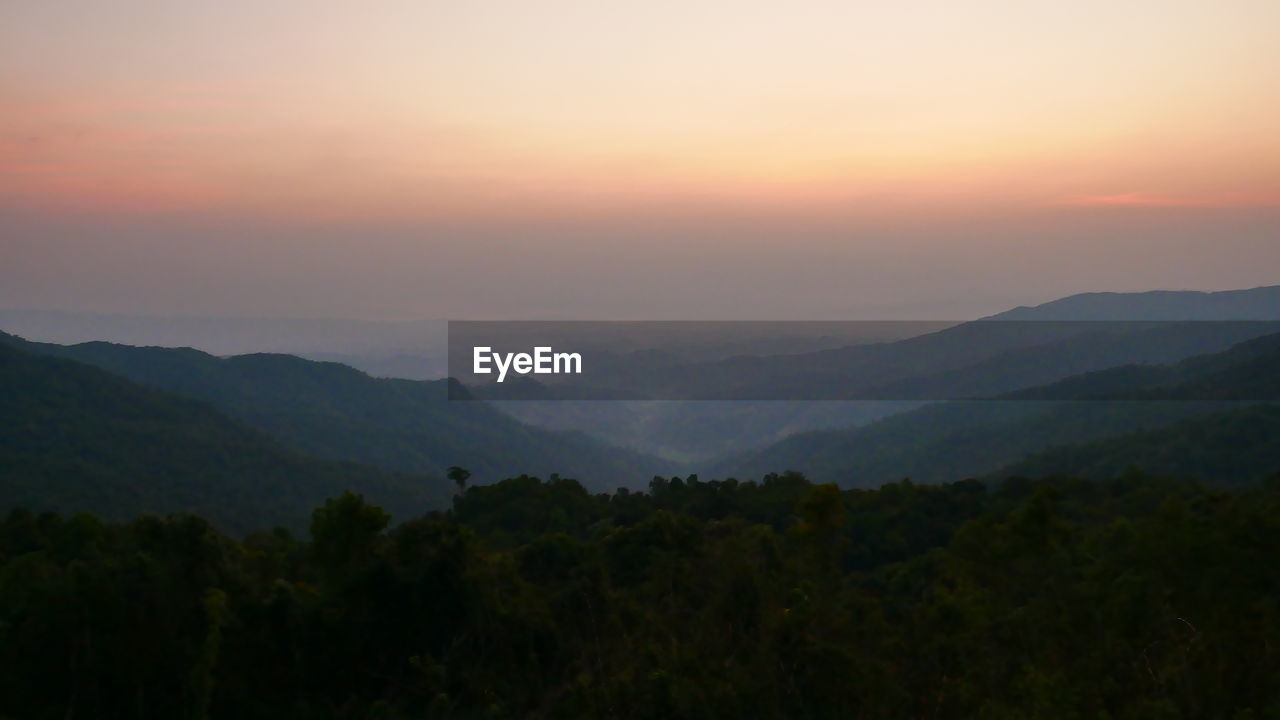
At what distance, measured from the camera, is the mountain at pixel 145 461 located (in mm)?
75250

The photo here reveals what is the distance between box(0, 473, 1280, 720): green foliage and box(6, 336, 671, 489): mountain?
356 feet

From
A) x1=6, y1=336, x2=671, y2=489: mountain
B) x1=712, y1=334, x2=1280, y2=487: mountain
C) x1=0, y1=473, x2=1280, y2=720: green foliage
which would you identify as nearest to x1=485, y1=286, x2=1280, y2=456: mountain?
x1=6, y1=336, x2=671, y2=489: mountain

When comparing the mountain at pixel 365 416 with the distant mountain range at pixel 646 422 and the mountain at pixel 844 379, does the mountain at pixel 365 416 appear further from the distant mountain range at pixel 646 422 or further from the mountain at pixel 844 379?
the mountain at pixel 844 379

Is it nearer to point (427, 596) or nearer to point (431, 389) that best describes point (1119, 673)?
point (427, 596)

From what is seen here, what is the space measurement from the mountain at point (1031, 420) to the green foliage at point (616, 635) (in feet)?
226

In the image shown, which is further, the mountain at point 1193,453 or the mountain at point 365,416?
the mountain at point 365,416

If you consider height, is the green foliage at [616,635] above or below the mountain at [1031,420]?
above

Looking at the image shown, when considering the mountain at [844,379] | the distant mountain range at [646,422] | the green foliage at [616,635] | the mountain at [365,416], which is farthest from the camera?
the mountain at [844,379]

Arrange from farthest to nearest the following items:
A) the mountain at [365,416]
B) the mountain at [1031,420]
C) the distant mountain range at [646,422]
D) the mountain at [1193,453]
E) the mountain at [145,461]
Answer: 1. the mountain at [365,416]
2. the mountain at [1031,420]
3. the distant mountain range at [646,422]
4. the mountain at [145,461]
5. the mountain at [1193,453]

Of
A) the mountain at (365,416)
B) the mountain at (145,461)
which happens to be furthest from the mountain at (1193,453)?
the mountain at (365,416)

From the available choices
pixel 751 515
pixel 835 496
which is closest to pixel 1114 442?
pixel 751 515

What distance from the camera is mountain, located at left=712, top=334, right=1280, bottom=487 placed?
86375 millimetres

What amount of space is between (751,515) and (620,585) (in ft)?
62.8

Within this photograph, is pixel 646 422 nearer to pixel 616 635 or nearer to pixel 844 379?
pixel 844 379
